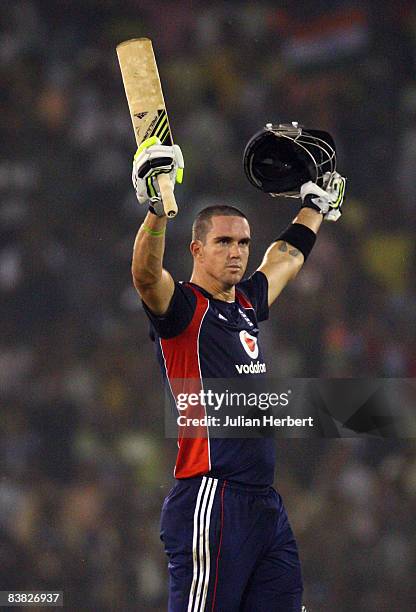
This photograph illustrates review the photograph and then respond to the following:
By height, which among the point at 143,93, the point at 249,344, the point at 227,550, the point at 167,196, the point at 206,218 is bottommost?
the point at 227,550

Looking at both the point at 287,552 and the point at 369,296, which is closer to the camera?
the point at 287,552

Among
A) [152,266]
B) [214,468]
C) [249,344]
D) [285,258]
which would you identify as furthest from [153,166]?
[285,258]

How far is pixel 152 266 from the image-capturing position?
2.61 m

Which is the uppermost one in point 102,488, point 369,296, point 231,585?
point 369,296

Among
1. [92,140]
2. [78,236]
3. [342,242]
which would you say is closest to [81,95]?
[92,140]

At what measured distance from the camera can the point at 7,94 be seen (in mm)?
4152

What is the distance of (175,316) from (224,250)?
0.99 ft

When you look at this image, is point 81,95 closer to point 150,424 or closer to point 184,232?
point 184,232

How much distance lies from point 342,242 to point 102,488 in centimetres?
147

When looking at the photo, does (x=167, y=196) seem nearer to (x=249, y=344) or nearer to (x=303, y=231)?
(x=249, y=344)

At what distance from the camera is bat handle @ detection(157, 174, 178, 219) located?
2330 mm

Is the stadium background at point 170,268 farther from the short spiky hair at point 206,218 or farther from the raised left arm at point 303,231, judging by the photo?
the short spiky hair at point 206,218

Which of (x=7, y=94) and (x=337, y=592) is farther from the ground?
(x=7, y=94)

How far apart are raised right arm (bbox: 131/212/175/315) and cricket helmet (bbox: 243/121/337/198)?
81 cm
